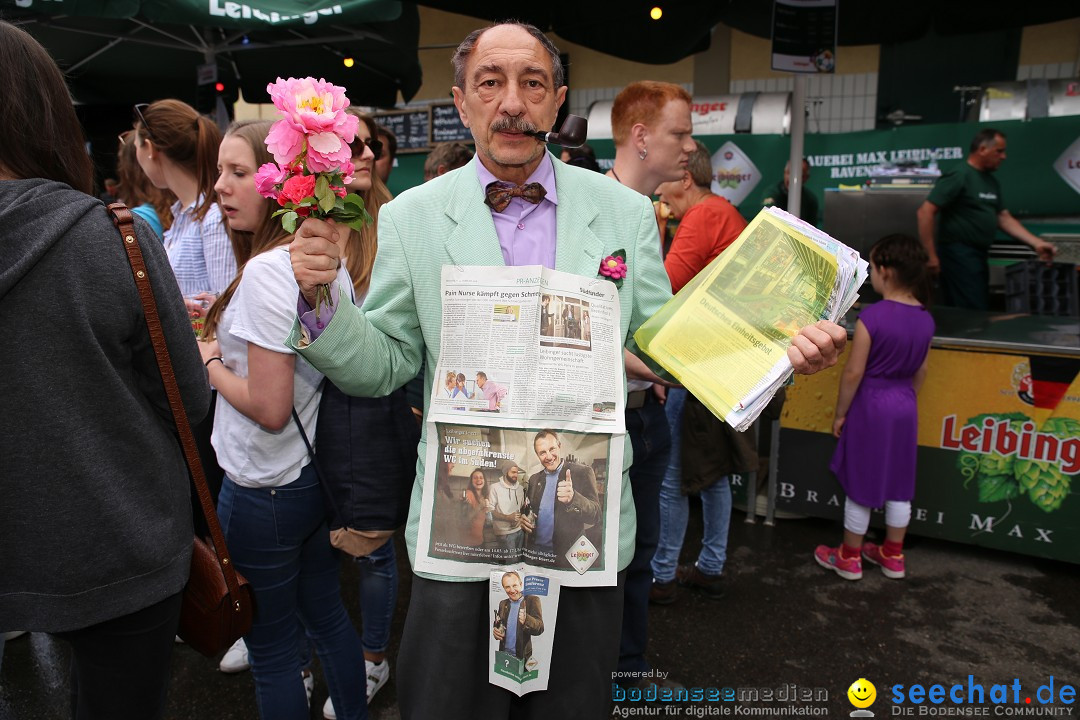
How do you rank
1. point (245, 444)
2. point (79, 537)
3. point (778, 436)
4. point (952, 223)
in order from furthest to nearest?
point (952, 223)
point (778, 436)
point (245, 444)
point (79, 537)

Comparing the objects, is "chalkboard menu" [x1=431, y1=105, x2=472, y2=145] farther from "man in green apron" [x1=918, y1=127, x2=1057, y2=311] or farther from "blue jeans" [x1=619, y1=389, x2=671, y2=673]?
"blue jeans" [x1=619, y1=389, x2=671, y2=673]

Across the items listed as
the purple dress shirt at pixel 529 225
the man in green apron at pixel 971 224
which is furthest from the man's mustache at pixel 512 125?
the man in green apron at pixel 971 224

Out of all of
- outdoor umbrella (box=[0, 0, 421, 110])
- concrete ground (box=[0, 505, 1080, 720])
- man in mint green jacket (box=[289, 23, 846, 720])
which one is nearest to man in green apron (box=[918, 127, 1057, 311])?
concrete ground (box=[0, 505, 1080, 720])

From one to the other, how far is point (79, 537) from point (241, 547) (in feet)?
1.99

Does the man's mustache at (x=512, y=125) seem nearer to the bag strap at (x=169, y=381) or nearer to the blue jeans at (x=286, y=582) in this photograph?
the bag strap at (x=169, y=381)

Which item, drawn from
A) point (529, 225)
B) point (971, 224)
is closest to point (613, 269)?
point (529, 225)

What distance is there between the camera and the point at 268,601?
200 cm

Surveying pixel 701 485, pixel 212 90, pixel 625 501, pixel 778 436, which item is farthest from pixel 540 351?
pixel 212 90

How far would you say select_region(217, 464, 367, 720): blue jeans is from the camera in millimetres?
1973

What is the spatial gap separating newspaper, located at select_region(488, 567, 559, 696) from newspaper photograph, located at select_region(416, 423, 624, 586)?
3 centimetres

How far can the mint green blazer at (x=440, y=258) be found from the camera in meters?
1.59

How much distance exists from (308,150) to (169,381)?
0.59 metres

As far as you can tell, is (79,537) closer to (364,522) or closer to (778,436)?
(364,522)

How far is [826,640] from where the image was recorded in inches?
123
